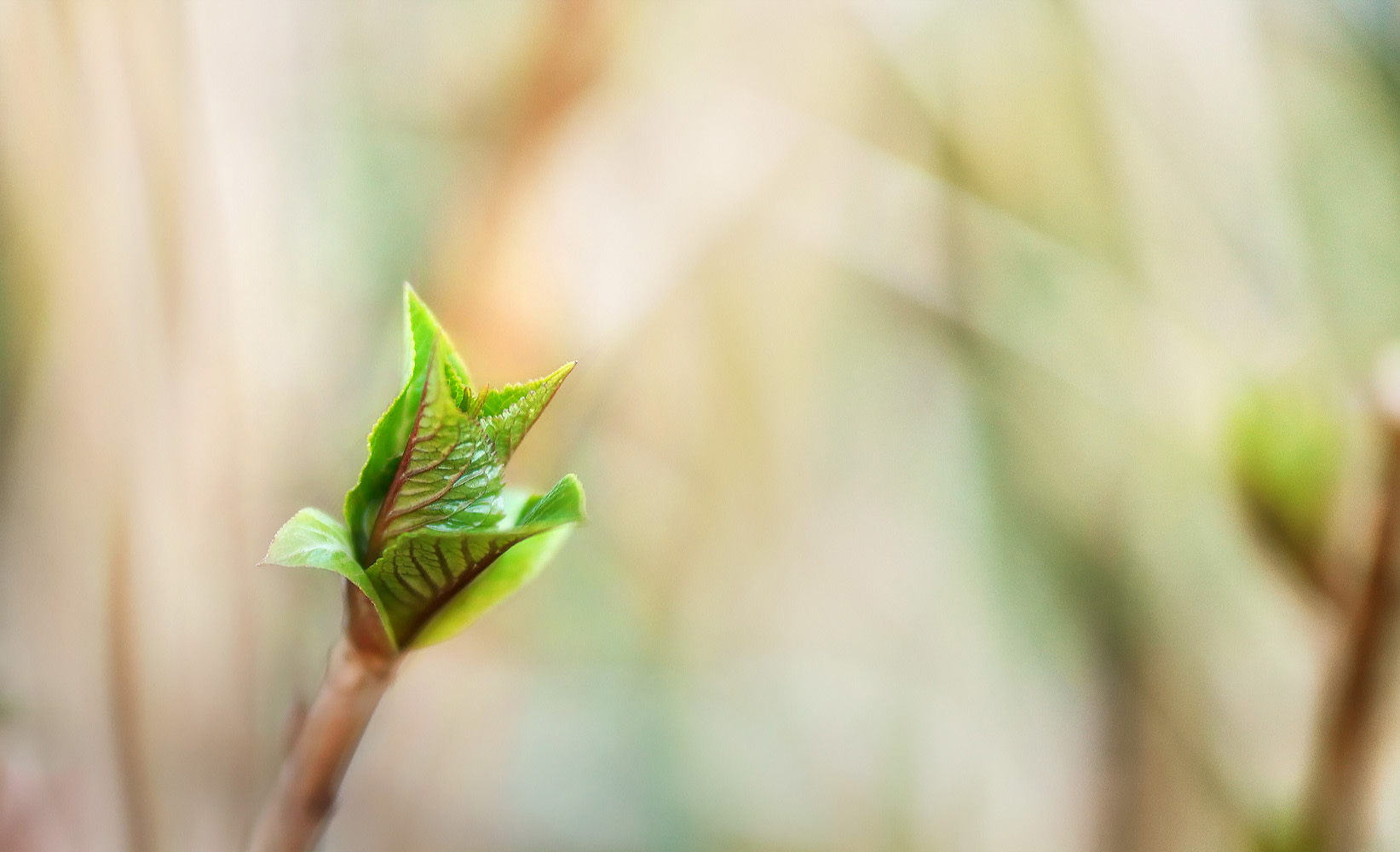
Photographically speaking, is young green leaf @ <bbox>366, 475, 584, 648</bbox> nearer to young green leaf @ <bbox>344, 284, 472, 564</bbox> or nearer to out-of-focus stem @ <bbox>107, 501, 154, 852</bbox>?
young green leaf @ <bbox>344, 284, 472, 564</bbox>

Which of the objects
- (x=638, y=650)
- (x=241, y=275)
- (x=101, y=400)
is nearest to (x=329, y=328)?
(x=241, y=275)

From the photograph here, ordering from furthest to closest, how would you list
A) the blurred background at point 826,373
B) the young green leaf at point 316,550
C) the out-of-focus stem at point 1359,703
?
the blurred background at point 826,373, the out-of-focus stem at point 1359,703, the young green leaf at point 316,550

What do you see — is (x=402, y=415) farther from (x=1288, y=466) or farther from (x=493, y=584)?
(x=1288, y=466)

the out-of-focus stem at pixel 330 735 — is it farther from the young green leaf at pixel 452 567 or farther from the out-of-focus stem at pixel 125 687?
the out-of-focus stem at pixel 125 687

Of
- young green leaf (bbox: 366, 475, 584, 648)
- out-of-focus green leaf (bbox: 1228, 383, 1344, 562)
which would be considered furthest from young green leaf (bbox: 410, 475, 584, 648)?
out-of-focus green leaf (bbox: 1228, 383, 1344, 562)

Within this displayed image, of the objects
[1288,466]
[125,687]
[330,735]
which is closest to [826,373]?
[1288,466]

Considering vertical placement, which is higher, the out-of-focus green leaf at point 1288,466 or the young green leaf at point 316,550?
the young green leaf at point 316,550

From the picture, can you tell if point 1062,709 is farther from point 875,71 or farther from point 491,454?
point 491,454

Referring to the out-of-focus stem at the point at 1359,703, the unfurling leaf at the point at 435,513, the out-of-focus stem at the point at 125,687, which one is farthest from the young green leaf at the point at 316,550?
the out-of-focus stem at the point at 1359,703
